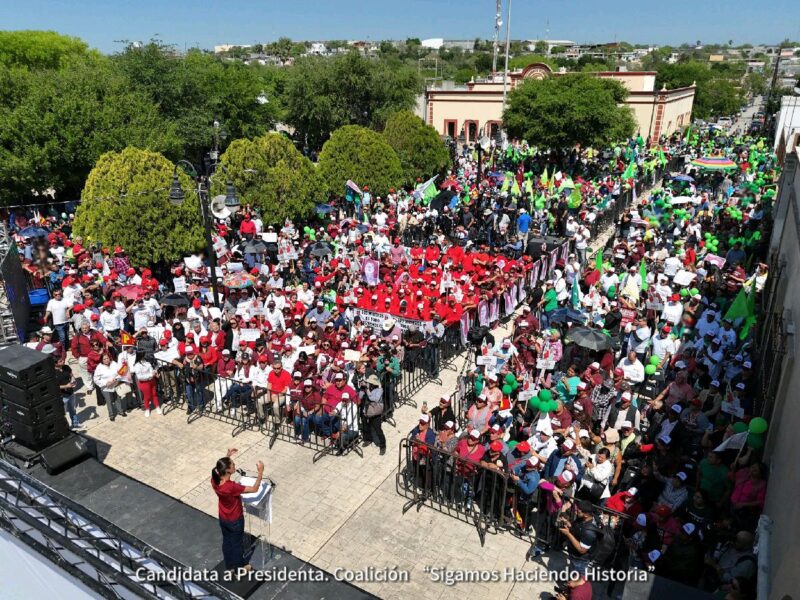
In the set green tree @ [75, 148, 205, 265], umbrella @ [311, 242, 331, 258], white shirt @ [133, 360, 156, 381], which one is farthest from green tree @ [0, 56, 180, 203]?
white shirt @ [133, 360, 156, 381]

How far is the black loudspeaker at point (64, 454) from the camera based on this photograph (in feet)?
21.9

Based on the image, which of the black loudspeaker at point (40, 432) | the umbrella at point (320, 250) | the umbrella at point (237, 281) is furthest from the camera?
the umbrella at point (320, 250)

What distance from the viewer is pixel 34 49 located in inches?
1836

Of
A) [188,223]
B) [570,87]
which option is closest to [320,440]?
[188,223]

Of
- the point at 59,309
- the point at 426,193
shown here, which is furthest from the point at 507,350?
the point at 426,193

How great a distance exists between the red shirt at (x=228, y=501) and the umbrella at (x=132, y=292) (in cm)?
846

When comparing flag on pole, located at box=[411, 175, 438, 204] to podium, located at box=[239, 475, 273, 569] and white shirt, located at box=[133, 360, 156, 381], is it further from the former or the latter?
podium, located at box=[239, 475, 273, 569]

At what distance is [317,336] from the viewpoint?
12.1 m

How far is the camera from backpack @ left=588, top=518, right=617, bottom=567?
22.4 feet

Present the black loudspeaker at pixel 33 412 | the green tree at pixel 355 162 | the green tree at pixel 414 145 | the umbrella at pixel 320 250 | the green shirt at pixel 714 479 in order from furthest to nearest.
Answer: the green tree at pixel 414 145 < the green tree at pixel 355 162 < the umbrella at pixel 320 250 < the green shirt at pixel 714 479 < the black loudspeaker at pixel 33 412

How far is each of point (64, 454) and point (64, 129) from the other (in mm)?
19835

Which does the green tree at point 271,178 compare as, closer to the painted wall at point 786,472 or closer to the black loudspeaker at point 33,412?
the black loudspeaker at point 33,412

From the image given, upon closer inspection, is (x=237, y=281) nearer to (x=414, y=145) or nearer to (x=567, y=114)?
(x=414, y=145)

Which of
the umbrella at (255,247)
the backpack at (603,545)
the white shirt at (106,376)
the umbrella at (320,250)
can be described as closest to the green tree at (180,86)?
the umbrella at (255,247)
